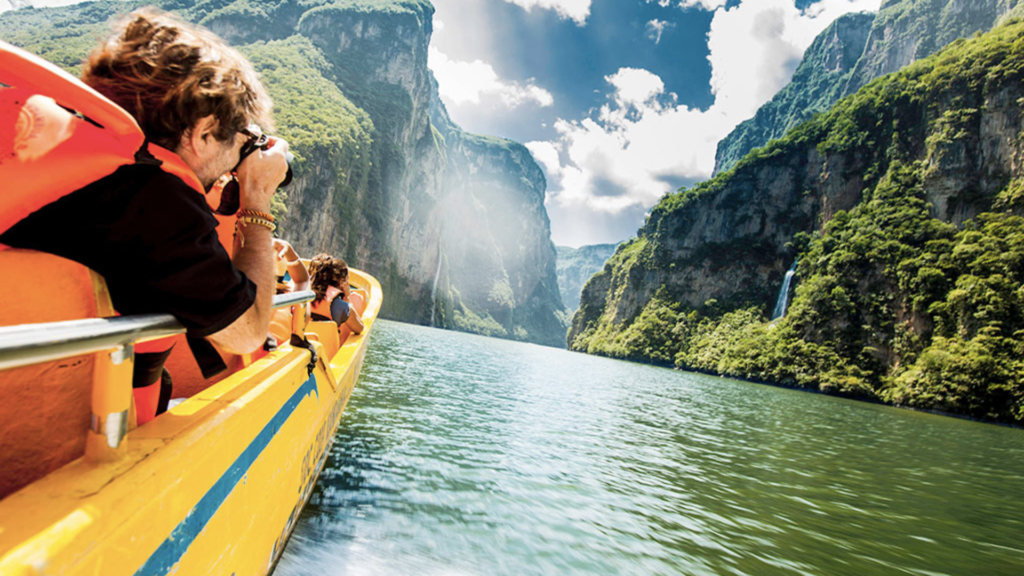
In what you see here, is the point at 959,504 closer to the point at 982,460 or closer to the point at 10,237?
the point at 982,460

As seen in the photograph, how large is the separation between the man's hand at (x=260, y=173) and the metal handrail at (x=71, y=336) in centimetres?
57

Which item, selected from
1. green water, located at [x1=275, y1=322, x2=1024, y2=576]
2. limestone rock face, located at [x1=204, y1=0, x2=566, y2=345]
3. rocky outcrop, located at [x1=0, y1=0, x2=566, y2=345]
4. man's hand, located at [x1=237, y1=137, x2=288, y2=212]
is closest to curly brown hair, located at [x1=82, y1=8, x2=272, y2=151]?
man's hand, located at [x1=237, y1=137, x2=288, y2=212]

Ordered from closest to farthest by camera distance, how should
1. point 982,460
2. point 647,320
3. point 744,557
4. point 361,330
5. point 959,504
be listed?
point 744,557, point 361,330, point 959,504, point 982,460, point 647,320

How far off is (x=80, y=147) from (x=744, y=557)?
4936 mm

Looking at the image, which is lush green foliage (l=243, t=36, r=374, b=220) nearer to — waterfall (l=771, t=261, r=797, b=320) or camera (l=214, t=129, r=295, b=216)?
camera (l=214, t=129, r=295, b=216)

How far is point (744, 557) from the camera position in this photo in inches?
147

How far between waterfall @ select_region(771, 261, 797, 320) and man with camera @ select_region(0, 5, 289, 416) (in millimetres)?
74283

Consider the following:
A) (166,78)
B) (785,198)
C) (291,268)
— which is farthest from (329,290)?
(785,198)

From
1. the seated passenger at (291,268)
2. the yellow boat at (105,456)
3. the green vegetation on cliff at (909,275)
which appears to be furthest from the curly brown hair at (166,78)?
the green vegetation on cliff at (909,275)

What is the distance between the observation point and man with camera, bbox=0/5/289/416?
3.04 feet

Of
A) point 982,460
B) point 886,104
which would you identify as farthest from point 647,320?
point 982,460

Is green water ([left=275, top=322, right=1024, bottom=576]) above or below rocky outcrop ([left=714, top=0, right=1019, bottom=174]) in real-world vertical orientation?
below

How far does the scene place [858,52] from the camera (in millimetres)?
137500

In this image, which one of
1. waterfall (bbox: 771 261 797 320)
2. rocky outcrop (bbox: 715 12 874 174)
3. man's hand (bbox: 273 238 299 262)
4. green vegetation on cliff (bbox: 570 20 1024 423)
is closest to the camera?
man's hand (bbox: 273 238 299 262)
